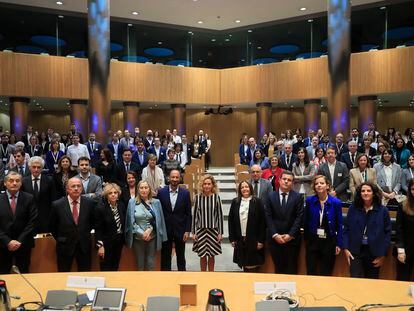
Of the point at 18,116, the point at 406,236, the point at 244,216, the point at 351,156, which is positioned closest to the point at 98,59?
the point at 18,116

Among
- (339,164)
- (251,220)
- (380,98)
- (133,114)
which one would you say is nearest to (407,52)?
(380,98)

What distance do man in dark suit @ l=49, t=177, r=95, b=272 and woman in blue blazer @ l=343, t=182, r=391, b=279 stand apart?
2482 millimetres

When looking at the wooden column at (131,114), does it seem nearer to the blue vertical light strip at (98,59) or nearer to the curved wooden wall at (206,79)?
the curved wooden wall at (206,79)

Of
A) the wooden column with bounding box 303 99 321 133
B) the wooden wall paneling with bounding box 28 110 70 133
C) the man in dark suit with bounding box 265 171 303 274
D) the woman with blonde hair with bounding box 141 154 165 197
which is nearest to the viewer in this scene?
the man in dark suit with bounding box 265 171 303 274

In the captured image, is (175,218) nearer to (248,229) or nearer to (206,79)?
(248,229)

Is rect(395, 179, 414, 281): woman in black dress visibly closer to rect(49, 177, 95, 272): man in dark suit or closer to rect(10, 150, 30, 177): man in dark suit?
rect(49, 177, 95, 272): man in dark suit

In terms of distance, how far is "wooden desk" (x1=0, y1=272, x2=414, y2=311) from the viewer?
251cm

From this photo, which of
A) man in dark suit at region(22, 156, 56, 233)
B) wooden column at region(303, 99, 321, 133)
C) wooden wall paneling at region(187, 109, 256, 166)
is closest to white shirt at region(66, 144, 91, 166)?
man in dark suit at region(22, 156, 56, 233)

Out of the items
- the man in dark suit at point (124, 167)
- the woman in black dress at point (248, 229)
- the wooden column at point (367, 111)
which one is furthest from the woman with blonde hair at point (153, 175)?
the wooden column at point (367, 111)

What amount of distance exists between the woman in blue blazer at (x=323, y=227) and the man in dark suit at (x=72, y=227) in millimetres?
2162

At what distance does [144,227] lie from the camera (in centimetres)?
427

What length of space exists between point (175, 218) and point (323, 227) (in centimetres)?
162

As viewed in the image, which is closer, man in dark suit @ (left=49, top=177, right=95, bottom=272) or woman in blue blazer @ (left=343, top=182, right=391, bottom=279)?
woman in blue blazer @ (left=343, top=182, right=391, bottom=279)

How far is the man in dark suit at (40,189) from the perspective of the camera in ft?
15.3
